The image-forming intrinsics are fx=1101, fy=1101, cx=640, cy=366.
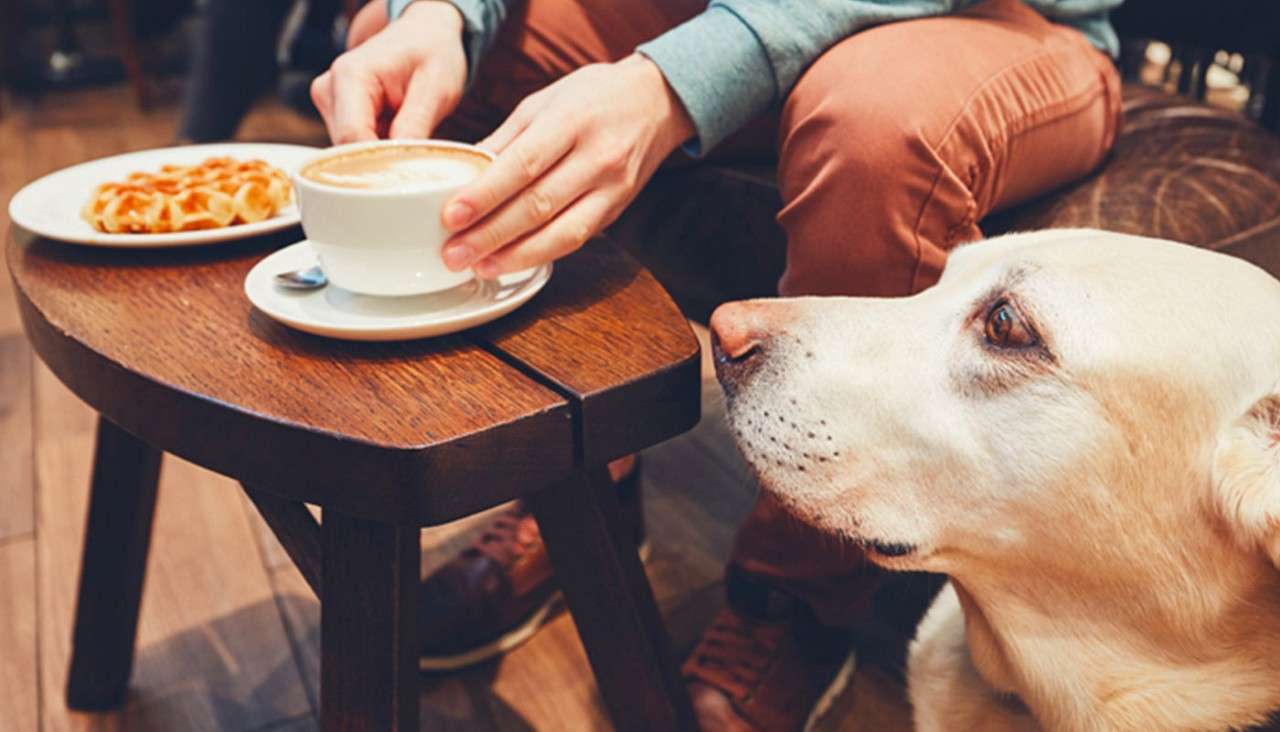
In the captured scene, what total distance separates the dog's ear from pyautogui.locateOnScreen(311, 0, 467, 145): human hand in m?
0.69

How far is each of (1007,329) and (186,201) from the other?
2.24 ft

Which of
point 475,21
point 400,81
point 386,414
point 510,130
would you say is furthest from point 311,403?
point 475,21

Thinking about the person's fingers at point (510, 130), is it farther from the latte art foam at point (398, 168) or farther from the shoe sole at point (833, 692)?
the shoe sole at point (833, 692)

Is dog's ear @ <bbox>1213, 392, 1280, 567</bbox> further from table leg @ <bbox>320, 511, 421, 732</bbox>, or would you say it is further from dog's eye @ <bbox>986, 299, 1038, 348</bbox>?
table leg @ <bbox>320, 511, 421, 732</bbox>

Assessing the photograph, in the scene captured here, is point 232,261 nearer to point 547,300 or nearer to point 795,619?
point 547,300

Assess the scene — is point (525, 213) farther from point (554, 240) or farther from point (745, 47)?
point (745, 47)

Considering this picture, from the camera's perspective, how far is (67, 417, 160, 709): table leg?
1140 mm

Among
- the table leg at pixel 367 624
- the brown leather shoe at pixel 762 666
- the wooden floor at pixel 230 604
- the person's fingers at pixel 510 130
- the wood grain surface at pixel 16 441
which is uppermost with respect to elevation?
the person's fingers at pixel 510 130

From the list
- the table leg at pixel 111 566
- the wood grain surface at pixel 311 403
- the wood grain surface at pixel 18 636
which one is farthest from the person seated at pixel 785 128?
the wood grain surface at pixel 18 636

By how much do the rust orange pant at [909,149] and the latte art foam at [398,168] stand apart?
0.32 m

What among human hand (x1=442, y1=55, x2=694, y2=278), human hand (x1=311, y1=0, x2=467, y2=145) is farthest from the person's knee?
human hand (x1=311, y1=0, x2=467, y2=145)

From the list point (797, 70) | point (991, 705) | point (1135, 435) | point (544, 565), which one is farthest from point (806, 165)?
point (544, 565)

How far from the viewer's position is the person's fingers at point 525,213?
782 millimetres

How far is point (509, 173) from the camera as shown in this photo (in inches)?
30.8
